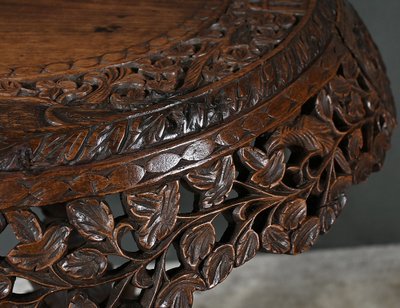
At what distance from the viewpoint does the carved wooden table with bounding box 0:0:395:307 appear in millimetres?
701

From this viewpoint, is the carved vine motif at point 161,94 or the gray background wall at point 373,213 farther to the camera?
the gray background wall at point 373,213

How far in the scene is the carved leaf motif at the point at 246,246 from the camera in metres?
0.78

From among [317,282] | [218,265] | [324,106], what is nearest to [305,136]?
[324,106]

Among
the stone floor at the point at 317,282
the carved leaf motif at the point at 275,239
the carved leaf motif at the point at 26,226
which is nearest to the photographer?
the carved leaf motif at the point at 26,226

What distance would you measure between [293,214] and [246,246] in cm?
6

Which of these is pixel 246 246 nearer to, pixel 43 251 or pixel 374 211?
pixel 43 251

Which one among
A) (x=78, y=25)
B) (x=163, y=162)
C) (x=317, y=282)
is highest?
(x=78, y=25)

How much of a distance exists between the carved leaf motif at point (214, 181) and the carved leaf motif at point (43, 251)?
0.37 feet

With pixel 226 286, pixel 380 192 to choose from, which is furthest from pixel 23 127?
pixel 380 192

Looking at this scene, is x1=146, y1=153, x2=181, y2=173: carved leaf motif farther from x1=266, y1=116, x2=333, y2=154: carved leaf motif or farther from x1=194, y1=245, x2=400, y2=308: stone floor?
x1=194, y1=245, x2=400, y2=308: stone floor

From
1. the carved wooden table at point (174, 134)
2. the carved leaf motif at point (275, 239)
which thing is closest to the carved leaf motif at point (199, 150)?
the carved wooden table at point (174, 134)

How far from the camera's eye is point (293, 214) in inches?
31.9

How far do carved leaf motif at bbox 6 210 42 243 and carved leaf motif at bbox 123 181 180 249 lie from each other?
7cm

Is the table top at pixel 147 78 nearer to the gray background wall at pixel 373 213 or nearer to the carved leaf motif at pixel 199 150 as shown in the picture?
the carved leaf motif at pixel 199 150
